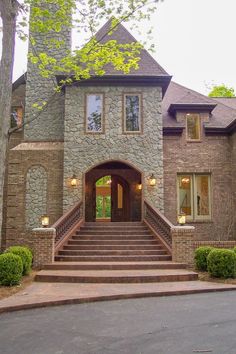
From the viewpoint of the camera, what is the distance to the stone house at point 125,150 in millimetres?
13523

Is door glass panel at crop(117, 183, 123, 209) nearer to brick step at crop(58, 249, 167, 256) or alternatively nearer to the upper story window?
the upper story window

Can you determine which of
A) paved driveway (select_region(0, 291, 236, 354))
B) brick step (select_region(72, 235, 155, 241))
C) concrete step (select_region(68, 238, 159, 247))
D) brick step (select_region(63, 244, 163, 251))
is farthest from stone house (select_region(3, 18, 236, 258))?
paved driveway (select_region(0, 291, 236, 354))

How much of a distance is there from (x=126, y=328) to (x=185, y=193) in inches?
409

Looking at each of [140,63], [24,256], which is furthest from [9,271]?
[140,63]

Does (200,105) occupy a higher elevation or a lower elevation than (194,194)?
higher

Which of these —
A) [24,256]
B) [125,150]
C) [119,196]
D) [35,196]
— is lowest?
[24,256]

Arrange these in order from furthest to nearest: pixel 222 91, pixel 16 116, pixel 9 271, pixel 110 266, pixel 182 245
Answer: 1. pixel 222 91
2. pixel 16 116
3. pixel 182 245
4. pixel 110 266
5. pixel 9 271

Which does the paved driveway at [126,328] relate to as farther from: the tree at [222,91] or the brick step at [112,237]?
the tree at [222,91]

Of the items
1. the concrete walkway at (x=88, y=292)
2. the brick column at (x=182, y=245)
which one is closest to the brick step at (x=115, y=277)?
the concrete walkway at (x=88, y=292)

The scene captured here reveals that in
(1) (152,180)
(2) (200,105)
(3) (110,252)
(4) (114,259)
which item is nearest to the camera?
(4) (114,259)

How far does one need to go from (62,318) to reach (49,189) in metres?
8.57

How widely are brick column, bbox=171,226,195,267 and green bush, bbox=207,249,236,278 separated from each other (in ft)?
4.26

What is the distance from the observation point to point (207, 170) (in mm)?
14672

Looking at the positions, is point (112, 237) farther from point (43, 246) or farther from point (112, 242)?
point (43, 246)
